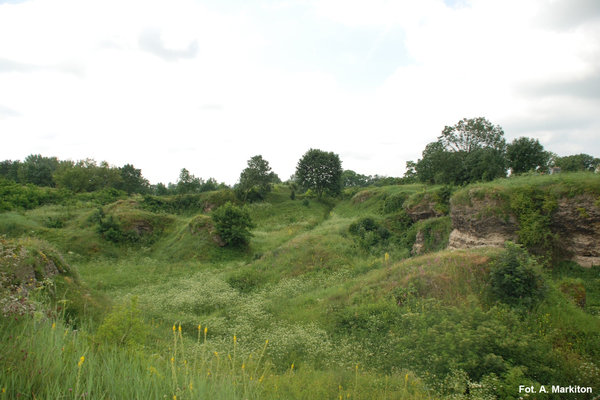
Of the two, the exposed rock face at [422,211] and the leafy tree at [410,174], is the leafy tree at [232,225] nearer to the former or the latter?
the exposed rock face at [422,211]

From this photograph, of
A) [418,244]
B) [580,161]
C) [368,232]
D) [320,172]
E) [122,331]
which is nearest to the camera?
[122,331]

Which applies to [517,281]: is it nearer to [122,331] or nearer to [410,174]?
[122,331]

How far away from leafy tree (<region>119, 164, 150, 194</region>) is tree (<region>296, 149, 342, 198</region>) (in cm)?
2939

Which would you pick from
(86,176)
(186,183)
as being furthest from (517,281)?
(86,176)

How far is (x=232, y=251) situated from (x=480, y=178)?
21778 millimetres

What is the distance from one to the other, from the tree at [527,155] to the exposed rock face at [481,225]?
11.7m

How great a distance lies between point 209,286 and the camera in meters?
14.3

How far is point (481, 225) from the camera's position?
13.9m

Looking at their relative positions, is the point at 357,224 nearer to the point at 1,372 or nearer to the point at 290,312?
the point at 290,312

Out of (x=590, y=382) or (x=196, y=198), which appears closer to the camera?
(x=590, y=382)

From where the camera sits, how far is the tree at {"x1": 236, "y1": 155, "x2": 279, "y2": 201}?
41781 mm

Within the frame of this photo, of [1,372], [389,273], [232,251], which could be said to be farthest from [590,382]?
[232,251]

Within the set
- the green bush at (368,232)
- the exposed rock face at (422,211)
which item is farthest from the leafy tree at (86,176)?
the exposed rock face at (422,211)

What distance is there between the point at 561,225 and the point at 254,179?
35.2 m
